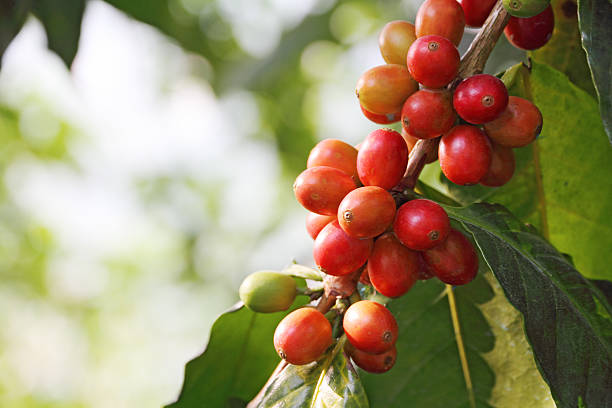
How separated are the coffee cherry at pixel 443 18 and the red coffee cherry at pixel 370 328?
46cm

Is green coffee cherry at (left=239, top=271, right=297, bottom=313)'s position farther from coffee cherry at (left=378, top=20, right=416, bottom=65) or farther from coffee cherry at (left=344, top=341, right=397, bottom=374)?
coffee cherry at (left=378, top=20, right=416, bottom=65)

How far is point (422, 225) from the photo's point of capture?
78 cm

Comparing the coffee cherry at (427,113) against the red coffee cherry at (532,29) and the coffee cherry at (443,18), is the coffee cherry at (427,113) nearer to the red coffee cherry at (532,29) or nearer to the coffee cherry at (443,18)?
the coffee cherry at (443,18)

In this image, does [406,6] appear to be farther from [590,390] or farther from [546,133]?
[590,390]

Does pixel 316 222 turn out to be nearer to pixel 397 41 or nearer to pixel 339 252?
pixel 339 252

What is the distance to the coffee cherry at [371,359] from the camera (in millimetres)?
874

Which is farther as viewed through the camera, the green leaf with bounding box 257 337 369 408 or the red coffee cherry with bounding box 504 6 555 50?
the red coffee cherry with bounding box 504 6 555 50

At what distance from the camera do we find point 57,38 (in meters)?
1.68

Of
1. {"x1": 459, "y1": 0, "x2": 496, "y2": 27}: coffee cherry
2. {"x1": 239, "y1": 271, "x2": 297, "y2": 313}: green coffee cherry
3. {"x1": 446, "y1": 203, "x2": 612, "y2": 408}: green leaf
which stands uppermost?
{"x1": 459, "y1": 0, "x2": 496, "y2": 27}: coffee cherry

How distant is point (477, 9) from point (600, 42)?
0.88 feet

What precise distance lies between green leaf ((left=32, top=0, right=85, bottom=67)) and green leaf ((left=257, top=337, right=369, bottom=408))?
1266 millimetres

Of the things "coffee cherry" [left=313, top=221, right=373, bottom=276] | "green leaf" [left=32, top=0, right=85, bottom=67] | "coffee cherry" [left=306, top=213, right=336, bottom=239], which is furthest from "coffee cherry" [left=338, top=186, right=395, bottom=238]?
"green leaf" [left=32, top=0, right=85, bottom=67]

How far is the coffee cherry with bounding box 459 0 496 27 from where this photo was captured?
3.18ft

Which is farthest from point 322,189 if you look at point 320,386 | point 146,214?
point 146,214
